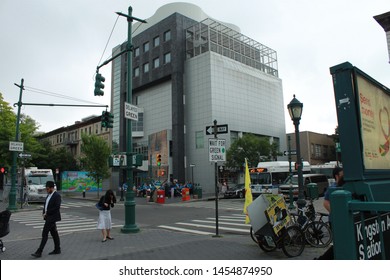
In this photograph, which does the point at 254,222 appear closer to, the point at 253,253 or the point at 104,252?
the point at 253,253

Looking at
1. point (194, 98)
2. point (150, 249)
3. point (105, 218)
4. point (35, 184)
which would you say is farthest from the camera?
point (194, 98)

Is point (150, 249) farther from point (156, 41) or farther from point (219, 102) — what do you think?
point (156, 41)

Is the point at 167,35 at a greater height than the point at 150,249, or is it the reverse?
the point at 167,35

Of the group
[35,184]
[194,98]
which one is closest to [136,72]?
[194,98]

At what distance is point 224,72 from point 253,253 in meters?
41.6

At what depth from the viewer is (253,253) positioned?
783 centimetres

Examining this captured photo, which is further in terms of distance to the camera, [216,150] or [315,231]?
[216,150]

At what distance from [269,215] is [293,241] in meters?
0.86

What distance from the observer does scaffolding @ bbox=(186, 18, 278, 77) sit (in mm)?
48688

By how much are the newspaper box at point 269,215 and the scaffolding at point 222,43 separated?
1616 inches

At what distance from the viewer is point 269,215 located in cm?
745

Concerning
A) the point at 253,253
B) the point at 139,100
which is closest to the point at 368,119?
the point at 253,253

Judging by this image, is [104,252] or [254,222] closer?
[254,222]

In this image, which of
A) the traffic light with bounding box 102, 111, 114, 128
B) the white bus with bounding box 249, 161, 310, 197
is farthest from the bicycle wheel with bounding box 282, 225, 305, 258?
the white bus with bounding box 249, 161, 310, 197
